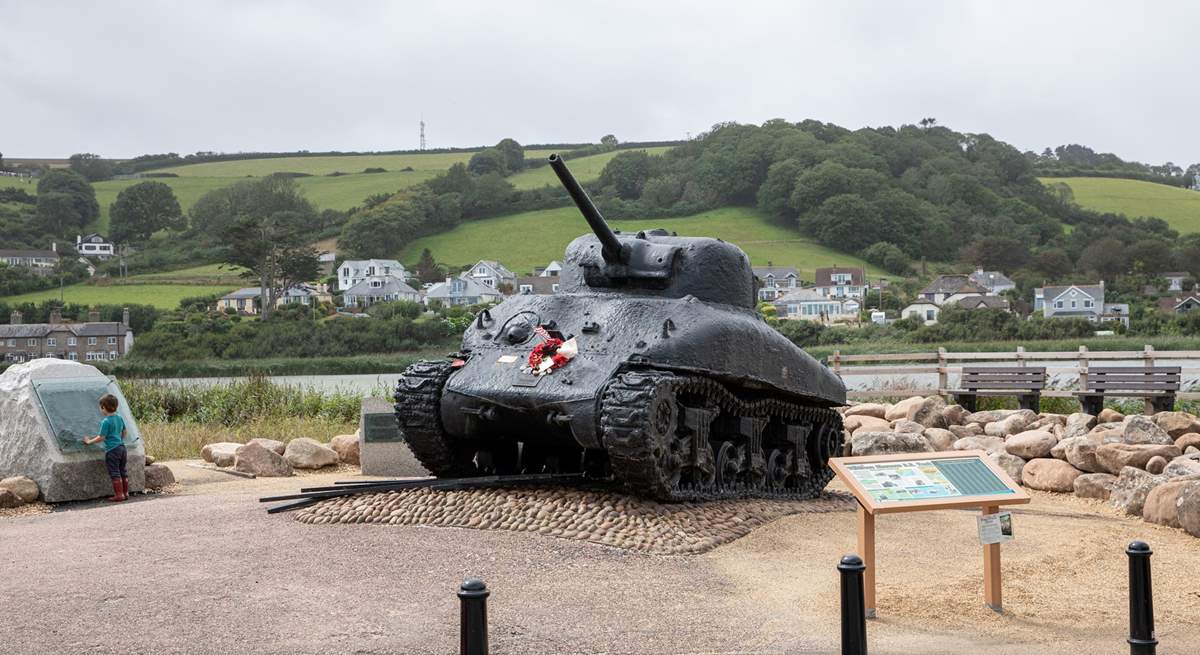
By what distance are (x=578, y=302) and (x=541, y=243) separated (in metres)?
42.1

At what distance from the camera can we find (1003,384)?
25.9 metres

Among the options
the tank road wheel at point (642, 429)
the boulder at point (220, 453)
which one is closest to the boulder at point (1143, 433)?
the tank road wheel at point (642, 429)

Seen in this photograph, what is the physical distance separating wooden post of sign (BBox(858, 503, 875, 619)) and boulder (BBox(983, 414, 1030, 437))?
11.3 metres

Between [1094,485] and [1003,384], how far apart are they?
1105 centimetres

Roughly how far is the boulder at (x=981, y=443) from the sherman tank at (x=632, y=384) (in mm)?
3128

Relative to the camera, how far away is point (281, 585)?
927cm

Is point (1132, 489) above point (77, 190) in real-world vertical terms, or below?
below

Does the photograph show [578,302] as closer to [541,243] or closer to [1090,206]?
[541,243]

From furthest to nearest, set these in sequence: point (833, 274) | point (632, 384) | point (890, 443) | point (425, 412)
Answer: point (833, 274) → point (890, 443) → point (425, 412) → point (632, 384)

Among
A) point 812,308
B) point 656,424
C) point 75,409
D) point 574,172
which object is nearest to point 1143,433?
point 656,424

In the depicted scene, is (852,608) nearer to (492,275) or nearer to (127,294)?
(127,294)

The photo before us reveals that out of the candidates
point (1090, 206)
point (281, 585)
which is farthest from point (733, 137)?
point (281, 585)

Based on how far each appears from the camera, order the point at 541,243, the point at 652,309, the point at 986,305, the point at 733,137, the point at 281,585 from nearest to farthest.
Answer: the point at 281,585 < the point at 652,309 < the point at 986,305 < the point at 541,243 < the point at 733,137

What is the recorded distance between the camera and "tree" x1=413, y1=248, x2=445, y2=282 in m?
54.7
